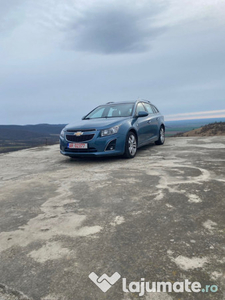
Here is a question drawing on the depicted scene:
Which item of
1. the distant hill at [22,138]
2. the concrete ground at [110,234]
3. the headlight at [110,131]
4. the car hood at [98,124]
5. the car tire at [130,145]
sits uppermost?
the car hood at [98,124]

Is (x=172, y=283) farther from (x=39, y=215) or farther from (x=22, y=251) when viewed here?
(x=39, y=215)

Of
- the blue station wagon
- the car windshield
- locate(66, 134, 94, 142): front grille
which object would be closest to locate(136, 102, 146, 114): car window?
the blue station wagon

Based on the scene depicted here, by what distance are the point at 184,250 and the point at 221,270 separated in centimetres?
32

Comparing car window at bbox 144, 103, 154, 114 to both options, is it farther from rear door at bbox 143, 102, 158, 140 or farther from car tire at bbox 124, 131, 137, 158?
car tire at bbox 124, 131, 137, 158

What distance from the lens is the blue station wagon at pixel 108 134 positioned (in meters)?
5.84

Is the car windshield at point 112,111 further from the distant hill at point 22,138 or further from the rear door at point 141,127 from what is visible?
the distant hill at point 22,138

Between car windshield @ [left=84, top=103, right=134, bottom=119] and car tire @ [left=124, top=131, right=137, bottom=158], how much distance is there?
0.67 meters

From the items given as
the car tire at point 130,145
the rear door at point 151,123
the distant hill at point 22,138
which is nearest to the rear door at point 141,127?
the rear door at point 151,123

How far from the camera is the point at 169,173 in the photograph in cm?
454

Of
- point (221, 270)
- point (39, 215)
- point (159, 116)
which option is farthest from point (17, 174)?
point (159, 116)

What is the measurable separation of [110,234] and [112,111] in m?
5.28

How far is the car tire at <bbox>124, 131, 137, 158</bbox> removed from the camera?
20.3 ft

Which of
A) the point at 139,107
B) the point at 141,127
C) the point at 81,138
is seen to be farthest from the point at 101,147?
the point at 139,107

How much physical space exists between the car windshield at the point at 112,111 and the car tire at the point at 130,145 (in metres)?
0.67
